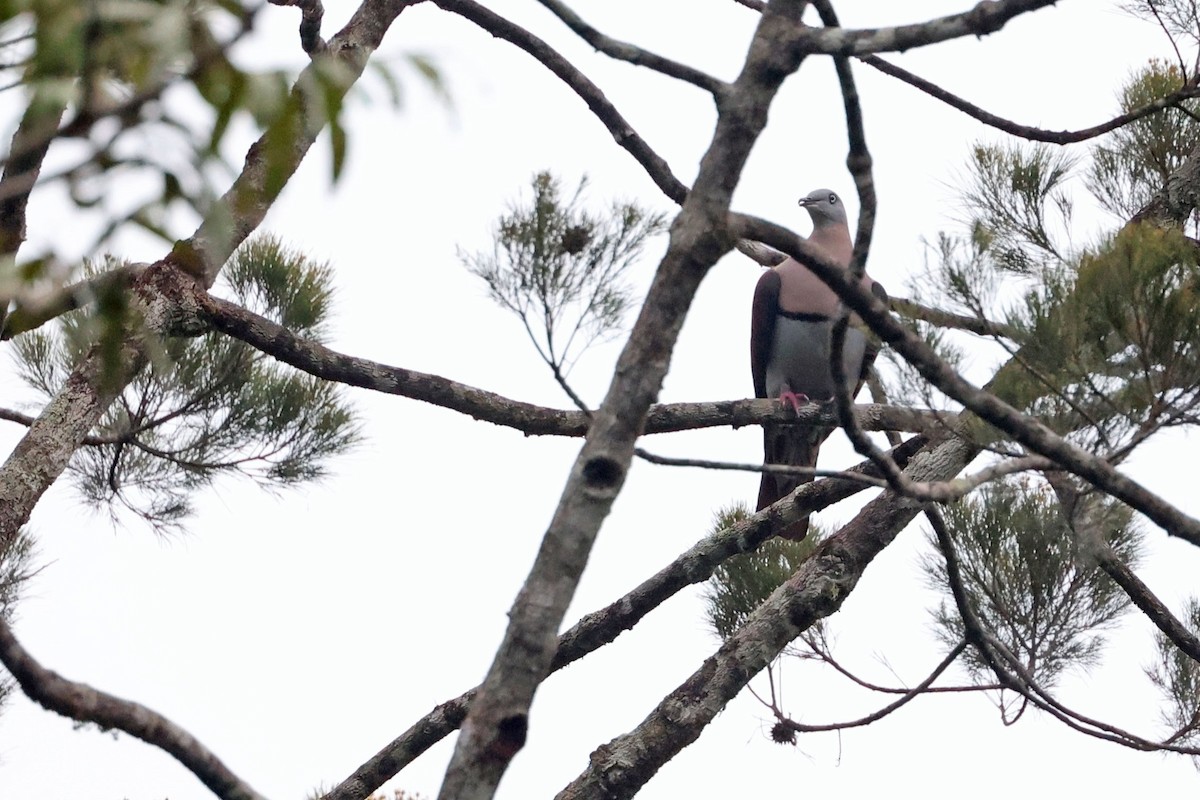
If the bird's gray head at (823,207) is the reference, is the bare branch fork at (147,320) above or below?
below

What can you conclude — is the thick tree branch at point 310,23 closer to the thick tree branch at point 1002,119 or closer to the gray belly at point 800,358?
the thick tree branch at point 1002,119

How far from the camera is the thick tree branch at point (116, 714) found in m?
1.12

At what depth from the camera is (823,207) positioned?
4277 millimetres

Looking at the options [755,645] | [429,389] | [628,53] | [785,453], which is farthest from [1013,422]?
[785,453]

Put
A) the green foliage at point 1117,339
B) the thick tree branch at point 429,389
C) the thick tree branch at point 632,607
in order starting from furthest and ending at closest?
1. the thick tree branch at point 429,389
2. the thick tree branch at point 632,607
3. the green foliage at point 1117,339

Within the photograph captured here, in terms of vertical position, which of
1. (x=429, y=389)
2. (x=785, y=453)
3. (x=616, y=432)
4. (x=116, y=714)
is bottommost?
(x=116, y=714)

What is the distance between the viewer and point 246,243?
3.25 meters

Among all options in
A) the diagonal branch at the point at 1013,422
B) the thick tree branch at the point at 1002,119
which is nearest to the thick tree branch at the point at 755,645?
the thick tree branch at the point at 1002,119

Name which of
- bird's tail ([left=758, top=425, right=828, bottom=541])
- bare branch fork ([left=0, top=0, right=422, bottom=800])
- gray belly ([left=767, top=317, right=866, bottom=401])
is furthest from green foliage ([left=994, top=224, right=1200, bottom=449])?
gray belly ([left=767, top=317, right=866, bottom=401])

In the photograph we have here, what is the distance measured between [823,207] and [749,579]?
1.37 meters

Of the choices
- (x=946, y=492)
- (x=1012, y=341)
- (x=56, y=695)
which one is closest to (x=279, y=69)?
(x=56, y=695)

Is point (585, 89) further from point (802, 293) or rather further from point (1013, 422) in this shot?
point (1013, 422)

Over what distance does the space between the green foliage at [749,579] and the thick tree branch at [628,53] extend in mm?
2175

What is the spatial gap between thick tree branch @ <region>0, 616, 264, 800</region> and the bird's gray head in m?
3.36
